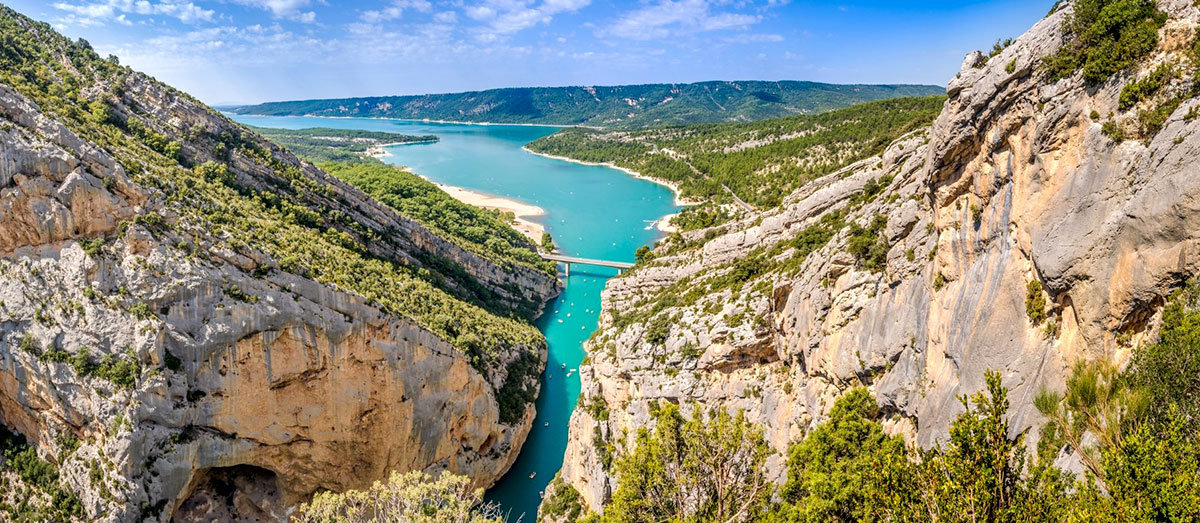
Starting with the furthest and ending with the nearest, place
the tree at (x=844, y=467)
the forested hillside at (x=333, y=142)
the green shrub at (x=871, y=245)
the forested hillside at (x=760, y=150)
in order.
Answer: the forested hillside at (x=333, y=142)
the forested hillside at (x=760, y=150)
the green shrub at (x=871, y=245)
the tree at (x=844, y=467)

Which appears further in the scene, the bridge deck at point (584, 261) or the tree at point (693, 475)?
the bridge deck at point (584, 261)

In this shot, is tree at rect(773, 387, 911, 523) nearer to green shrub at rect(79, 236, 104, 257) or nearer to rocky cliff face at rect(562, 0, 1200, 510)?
rocky cliff face at rect(562, 0, 1200, 510)

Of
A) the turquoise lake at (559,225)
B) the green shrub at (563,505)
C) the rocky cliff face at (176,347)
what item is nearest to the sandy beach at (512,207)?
the turquoise lake at (559,225)

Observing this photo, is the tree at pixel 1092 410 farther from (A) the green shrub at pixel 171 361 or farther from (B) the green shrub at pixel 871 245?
(A) the green shrub at pixel 171 361

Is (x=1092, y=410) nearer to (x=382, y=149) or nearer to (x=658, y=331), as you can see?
(x=658, y=331)

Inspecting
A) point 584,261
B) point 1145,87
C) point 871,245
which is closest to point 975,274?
point 1145,87

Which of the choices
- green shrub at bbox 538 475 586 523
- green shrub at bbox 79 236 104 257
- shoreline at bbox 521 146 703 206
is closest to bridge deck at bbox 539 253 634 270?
shoreline at bbox 521 146 703 206

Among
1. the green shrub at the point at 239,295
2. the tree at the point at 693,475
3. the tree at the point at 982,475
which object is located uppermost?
the tree at the point at 982,475

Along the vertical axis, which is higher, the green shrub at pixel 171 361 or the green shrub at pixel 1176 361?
the green shrub at pixel 1176 361
